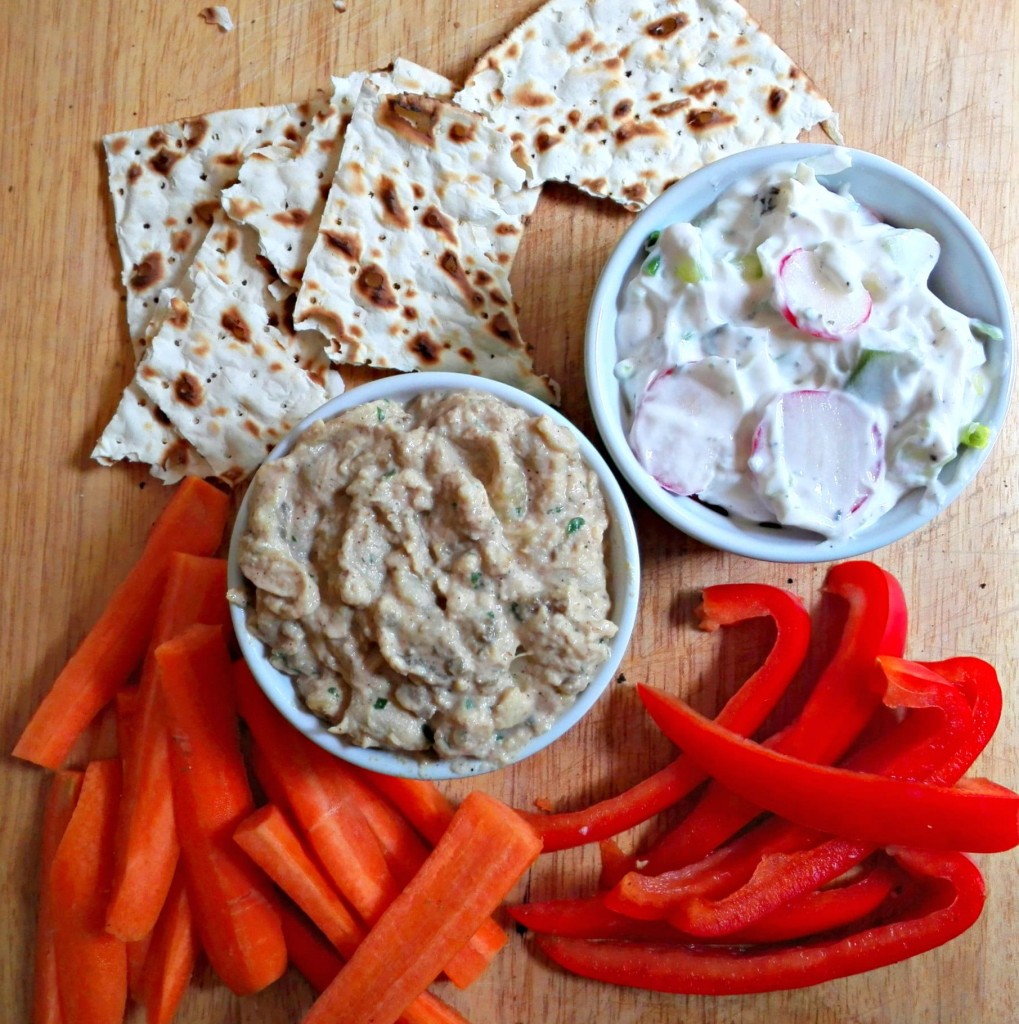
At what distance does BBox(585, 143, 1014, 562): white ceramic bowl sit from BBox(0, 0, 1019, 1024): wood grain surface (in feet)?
1.17

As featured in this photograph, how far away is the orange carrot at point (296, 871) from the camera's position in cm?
201

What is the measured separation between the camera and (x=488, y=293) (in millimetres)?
2277

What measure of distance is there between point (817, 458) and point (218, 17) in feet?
5.81

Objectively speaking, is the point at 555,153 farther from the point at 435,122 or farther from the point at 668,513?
the point at 668,513

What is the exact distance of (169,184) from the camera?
7.58 feet

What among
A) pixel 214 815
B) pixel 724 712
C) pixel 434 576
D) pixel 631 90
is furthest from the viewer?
pixel 631 90

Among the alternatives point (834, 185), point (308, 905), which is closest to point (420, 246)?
point (834, 185)

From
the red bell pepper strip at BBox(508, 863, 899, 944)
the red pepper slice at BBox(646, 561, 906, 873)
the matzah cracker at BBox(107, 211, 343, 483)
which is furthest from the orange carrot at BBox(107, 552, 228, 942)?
the red pepper slice at BBox(646, 561, 906, 873)

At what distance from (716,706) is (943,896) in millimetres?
622

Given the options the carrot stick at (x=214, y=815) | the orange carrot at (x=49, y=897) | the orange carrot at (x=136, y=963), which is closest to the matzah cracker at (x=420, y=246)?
the carrot stick at (x=214, y=815)

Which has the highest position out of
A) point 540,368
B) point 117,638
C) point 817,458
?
point 817,458

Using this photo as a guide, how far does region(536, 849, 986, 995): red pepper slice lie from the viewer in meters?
2.11

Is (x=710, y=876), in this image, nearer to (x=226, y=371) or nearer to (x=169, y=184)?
(x=226, y=371)

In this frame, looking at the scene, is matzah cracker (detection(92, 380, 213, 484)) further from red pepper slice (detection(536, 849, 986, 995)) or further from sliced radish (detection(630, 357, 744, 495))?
red pepper slice (detection(536, 849, 986, 995))
